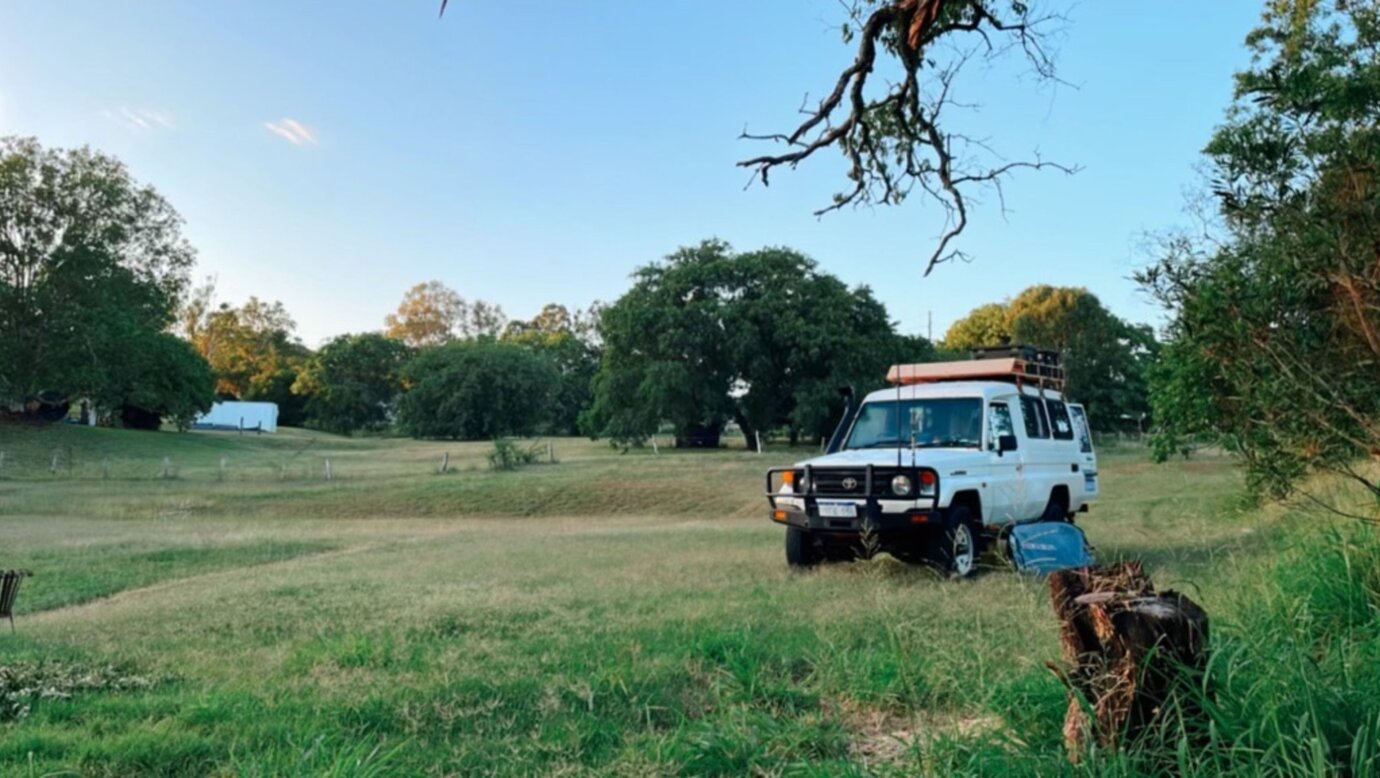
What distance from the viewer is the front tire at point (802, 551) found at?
10.9 m

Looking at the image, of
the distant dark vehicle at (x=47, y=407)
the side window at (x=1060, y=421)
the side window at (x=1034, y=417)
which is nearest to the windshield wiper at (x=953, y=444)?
the side window at (x=1034, y=417)

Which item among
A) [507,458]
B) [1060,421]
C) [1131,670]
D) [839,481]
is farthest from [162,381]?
[1131,670]

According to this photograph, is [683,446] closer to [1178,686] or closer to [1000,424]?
[1000,424]

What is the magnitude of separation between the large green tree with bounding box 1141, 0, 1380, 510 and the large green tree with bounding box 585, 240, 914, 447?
25.5m

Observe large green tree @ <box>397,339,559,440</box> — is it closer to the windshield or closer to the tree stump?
the windshield

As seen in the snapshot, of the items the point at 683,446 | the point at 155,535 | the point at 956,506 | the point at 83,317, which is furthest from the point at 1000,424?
the point at 83,317

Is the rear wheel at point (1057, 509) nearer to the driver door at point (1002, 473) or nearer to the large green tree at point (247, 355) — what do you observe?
the driver door at point (1002, 473)

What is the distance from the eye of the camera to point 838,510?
999 centimetres

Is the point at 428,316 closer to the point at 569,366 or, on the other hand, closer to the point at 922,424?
the point at 569,366

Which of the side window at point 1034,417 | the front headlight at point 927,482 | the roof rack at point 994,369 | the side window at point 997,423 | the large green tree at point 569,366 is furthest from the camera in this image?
the large green tree at point 569,366

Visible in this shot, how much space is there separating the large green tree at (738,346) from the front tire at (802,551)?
31674 mm

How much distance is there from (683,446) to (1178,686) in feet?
147

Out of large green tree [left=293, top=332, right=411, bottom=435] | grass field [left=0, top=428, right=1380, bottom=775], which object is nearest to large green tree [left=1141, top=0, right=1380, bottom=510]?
grass field [left=0, top=428, right=1380, bottom=775]

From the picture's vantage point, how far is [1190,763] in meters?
2.91
